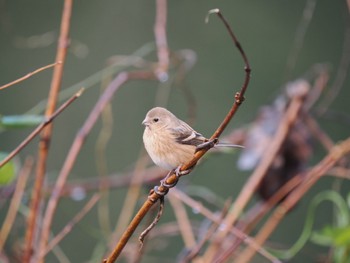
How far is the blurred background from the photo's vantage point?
111 inches

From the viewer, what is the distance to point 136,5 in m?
3.04

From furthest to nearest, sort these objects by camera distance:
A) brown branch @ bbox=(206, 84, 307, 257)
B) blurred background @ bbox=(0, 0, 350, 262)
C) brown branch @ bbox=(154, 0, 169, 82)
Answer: blurred background @ bbox=(0, 0, 350, 262)
brown branch @ bbox=(154, 0, 169, 82)
brown branch @ bbox=(206, 84, 307, 257)

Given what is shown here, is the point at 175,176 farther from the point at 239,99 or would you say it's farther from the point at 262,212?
the point at 262,212

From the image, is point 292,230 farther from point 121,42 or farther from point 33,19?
point 33,19

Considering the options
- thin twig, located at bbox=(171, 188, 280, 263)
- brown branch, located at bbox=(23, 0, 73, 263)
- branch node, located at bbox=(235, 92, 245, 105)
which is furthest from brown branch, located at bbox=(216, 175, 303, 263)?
branch node, located at bbox=(235, 92, 245, 105)

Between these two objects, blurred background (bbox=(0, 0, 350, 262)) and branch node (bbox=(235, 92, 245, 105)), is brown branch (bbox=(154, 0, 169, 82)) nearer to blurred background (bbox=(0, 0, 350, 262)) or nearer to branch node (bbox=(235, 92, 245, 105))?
branch node (bbox=(235, 92, 245, 105))

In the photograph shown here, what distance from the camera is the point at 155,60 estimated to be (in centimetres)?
288

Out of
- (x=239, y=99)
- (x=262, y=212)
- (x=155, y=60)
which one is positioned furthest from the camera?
(x=155, y=60)

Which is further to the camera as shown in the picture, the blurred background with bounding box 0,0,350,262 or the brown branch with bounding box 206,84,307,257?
the blurred background with bounding box 0,0,350,262

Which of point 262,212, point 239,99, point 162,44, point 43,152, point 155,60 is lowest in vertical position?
point 239,99

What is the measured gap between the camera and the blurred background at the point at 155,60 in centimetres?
283

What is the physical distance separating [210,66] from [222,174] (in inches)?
22.1

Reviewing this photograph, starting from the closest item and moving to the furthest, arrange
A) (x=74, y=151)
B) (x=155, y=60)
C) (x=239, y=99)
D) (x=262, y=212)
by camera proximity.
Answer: (x=239, y=99), (x=74, y=151), (x=262, y=212), (x=155, y=60)

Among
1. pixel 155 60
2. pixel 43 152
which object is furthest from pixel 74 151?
pixel 155 60
